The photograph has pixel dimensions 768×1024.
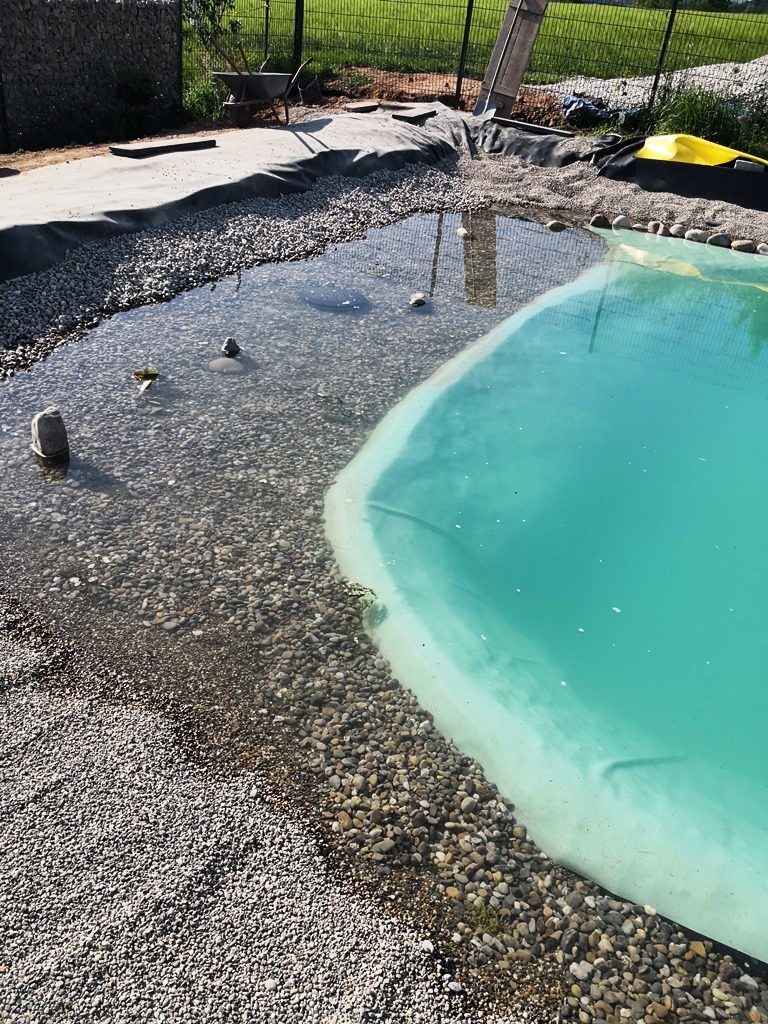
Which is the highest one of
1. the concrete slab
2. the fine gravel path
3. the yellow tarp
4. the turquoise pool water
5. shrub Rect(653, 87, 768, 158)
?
shrub Rect(653, 87, 768, 158)

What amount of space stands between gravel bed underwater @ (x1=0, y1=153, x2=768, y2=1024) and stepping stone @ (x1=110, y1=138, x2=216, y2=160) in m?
4.15

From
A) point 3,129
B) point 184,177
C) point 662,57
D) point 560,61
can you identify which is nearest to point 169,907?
point 184,177

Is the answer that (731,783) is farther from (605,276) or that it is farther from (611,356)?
(605,276)

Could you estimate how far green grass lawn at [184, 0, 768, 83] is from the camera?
42.5ft

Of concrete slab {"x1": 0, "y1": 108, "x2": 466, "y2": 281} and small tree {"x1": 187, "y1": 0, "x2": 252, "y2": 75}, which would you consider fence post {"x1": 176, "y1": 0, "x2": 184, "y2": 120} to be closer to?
small tree {"x1": 187, "y1": 0, "x2": 252, "y2": 75}

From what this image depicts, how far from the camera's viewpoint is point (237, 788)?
2494 mm

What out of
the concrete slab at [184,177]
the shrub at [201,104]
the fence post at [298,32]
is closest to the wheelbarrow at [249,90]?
the shrub at [201,104]

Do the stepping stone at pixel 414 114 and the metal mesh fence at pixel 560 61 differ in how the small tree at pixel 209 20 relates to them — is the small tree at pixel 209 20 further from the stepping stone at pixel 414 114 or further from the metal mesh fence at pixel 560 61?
the stepping stone at pixel 414 114

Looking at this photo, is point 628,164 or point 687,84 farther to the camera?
point 687,84

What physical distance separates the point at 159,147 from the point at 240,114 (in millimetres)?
2209

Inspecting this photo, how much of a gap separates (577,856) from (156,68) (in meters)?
10.1

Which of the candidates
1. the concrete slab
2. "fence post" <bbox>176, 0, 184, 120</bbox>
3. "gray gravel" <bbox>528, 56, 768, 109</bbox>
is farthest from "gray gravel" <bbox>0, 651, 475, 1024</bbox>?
"gray gravel" <bbox>528, 56, 768, 109</bbox>

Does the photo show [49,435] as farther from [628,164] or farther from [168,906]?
[628,164]

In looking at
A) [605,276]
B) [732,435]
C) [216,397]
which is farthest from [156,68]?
[732,435]
